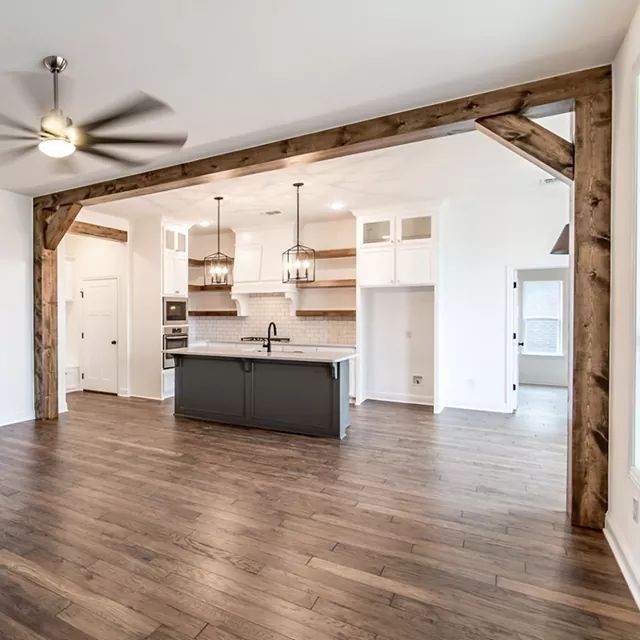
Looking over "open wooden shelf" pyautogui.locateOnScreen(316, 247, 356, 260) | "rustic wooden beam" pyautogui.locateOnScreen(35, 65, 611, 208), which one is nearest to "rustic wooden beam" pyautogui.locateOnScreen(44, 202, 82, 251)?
"rustic wooden beam" pyautogui.locateOnScreen(35, 65, 611, 208)

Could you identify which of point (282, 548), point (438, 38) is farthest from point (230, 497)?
point (438, 38)

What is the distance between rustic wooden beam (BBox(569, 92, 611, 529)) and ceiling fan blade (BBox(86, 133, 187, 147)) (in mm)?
2567

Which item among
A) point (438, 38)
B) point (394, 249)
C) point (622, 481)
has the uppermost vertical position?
point (438, 38)

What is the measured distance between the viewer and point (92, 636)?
171 centimetres

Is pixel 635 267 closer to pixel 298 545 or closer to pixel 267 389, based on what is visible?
pixel 298 545

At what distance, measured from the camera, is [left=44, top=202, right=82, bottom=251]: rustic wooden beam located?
17.0ft

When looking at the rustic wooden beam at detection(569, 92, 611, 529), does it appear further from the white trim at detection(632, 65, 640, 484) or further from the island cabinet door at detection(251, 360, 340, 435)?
the island cabinet door at detection(251, 360, 340, 435)

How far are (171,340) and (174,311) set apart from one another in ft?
1.65

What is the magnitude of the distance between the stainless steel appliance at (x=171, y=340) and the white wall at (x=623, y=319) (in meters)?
5.86

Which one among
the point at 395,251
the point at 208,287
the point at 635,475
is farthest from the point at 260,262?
the point at 635,475

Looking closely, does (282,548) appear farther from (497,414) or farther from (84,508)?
(497,414)

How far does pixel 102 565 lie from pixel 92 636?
0.53 m

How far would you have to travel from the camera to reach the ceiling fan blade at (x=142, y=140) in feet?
8.63

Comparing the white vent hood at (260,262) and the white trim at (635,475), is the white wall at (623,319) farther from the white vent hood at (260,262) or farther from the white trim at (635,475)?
the white vent hood at (260,262)
